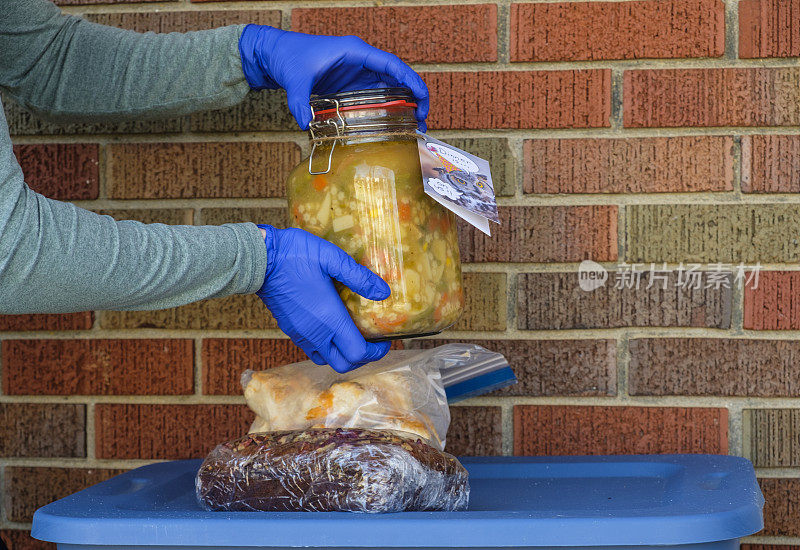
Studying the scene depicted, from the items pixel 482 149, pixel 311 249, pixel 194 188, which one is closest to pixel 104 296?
pixel 311 249

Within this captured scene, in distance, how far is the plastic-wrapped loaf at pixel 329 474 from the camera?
911 millimetres

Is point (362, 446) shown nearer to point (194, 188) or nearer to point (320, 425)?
point (320, 425)

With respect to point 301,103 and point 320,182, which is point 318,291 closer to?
point 320,182

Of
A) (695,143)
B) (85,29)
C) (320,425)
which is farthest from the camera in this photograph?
(695,143)

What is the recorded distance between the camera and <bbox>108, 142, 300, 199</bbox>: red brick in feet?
4.80

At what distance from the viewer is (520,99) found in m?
1.42

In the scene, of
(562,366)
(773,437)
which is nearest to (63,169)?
(562,366)

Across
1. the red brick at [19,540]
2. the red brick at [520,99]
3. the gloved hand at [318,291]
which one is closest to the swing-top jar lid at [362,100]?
the gloved hand at [318,291]

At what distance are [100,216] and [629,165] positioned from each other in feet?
2.90

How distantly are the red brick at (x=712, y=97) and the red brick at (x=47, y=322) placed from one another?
40.9 inches

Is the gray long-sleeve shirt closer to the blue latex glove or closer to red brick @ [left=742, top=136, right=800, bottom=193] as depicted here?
the blue latex glove

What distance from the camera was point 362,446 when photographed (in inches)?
36.9

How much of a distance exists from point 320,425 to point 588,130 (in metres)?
0.71

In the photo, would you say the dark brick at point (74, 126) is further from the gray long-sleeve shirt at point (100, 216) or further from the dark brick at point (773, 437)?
the dark brick at point (773, 437)
